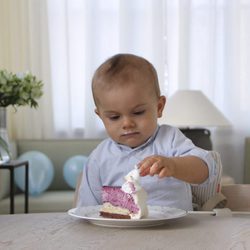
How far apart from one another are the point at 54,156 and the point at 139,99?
313 centimetres

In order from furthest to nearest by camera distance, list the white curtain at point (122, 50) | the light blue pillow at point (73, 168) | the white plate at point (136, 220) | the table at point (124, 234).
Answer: the white curtain at point (122, 50)
the light blue pillow at point (73, 168)
the white plate at point (136, 220)
the table at point (124, 234)

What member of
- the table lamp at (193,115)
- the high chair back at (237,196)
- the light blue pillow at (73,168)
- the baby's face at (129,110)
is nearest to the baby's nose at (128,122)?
the baby's face at (129,110)

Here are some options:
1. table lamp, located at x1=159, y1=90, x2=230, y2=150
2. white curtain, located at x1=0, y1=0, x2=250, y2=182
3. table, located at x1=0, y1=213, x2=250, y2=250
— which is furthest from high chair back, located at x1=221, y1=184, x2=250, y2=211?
white curtain, located at x1=0, y1=0, x2=250, y2=182

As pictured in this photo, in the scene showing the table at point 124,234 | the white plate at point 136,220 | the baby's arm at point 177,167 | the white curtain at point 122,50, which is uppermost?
the white curtain at point 122,50

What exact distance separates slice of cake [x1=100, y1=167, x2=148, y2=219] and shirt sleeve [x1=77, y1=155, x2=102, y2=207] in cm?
25

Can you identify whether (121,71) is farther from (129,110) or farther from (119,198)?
(119,198)

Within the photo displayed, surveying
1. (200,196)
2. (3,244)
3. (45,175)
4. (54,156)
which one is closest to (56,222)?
(3,244)

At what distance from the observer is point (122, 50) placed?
4.33m

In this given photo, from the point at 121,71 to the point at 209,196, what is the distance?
34cm

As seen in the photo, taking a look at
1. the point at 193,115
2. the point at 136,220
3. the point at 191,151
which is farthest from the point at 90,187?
the point at 193,115

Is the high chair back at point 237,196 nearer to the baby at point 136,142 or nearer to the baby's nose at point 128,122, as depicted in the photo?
the baby at point 136,142

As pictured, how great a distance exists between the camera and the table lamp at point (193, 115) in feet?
10.8

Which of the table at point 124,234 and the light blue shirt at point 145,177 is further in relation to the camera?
the light blue shirt at point 145,177

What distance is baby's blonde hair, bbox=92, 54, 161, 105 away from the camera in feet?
3.85
